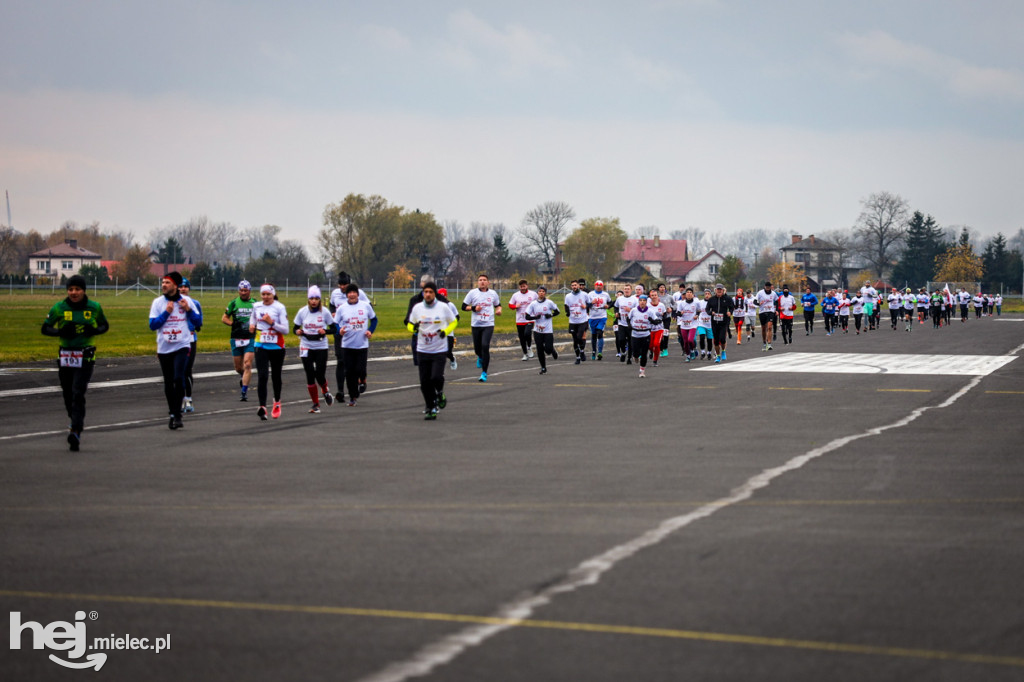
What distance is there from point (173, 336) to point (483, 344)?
8.50 meters

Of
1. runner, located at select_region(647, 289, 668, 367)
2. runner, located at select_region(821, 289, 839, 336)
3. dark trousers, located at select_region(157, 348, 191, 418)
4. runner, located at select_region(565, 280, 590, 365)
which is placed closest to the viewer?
dark trousers, located at select_region(157, 348, 191, 418)

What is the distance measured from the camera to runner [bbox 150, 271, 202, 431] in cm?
1441

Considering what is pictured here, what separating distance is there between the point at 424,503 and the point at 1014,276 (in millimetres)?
128731

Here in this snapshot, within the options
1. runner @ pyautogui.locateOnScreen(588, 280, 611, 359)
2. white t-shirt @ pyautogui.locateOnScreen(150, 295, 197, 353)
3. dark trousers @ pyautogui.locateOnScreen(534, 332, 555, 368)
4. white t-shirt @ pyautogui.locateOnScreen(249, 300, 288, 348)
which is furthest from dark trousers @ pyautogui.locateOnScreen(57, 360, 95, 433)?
runner @ pyautogui.locateOnScreen(588, 280, 611, 359)

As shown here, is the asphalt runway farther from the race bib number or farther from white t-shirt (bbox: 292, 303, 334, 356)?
white t-shirt (bbox: 292, 303, 334, 356)

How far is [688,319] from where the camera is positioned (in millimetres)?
27984

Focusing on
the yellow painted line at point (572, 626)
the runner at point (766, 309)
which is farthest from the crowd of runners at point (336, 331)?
the yellow painted line at point (572, 626)

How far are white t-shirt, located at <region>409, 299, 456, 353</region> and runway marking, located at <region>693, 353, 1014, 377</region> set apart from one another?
10434mm

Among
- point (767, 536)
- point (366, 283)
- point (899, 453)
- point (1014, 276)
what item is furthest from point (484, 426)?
point (1014, 276)

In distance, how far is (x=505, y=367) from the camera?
2556cm

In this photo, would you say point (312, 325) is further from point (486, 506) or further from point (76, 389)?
point (486, 506)

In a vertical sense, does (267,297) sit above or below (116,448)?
above

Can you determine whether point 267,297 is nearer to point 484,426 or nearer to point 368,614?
point 484,426

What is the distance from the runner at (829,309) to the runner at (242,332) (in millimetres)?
30989
